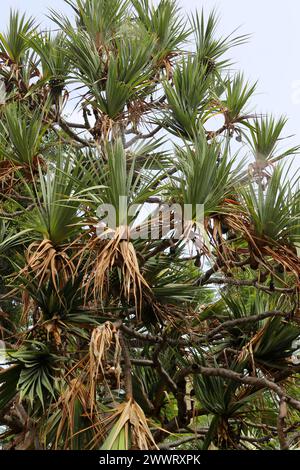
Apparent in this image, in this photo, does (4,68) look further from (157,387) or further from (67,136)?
(157,387)

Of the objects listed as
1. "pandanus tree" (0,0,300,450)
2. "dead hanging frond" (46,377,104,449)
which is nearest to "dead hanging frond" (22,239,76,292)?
"pandanus tree" (0,0,300,450)

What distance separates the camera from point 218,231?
3.57 metres

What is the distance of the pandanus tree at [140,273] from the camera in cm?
323

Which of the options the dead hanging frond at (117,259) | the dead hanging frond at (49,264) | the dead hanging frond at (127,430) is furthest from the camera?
the dead hanging frond at (49,264)

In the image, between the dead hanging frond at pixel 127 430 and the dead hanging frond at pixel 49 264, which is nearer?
the dead hanging frond at pixel 127 430

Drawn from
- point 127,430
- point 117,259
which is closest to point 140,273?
point 117,259

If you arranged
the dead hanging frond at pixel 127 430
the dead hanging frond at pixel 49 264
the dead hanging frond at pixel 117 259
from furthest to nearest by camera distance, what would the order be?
1. the dead hanging frond at pixel 49 264
2. the dead hanging frond at pixel 117 259
3. the dead hanging frond at pixel 127 430

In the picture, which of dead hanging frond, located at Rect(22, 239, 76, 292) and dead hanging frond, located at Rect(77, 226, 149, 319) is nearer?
dead hanging frond, located at Rect(77, 226, 149, 319)

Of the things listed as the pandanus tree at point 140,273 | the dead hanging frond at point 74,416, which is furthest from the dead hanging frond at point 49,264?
the dead hanging frond at point 74,416

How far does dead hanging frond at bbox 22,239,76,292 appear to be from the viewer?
126 inches

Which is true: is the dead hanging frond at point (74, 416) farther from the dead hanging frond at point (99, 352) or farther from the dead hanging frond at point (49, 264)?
the dead hanging frond at point (49, 264)

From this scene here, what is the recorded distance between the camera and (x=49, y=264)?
3.35 metres

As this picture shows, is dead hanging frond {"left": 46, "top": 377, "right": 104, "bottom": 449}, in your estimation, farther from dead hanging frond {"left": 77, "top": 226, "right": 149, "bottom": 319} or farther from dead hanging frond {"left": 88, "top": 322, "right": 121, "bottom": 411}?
dead hanging frond {"left": 77, "top": 226, "right": 149, "bottom": 319}

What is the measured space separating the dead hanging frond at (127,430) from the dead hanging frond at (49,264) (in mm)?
613
